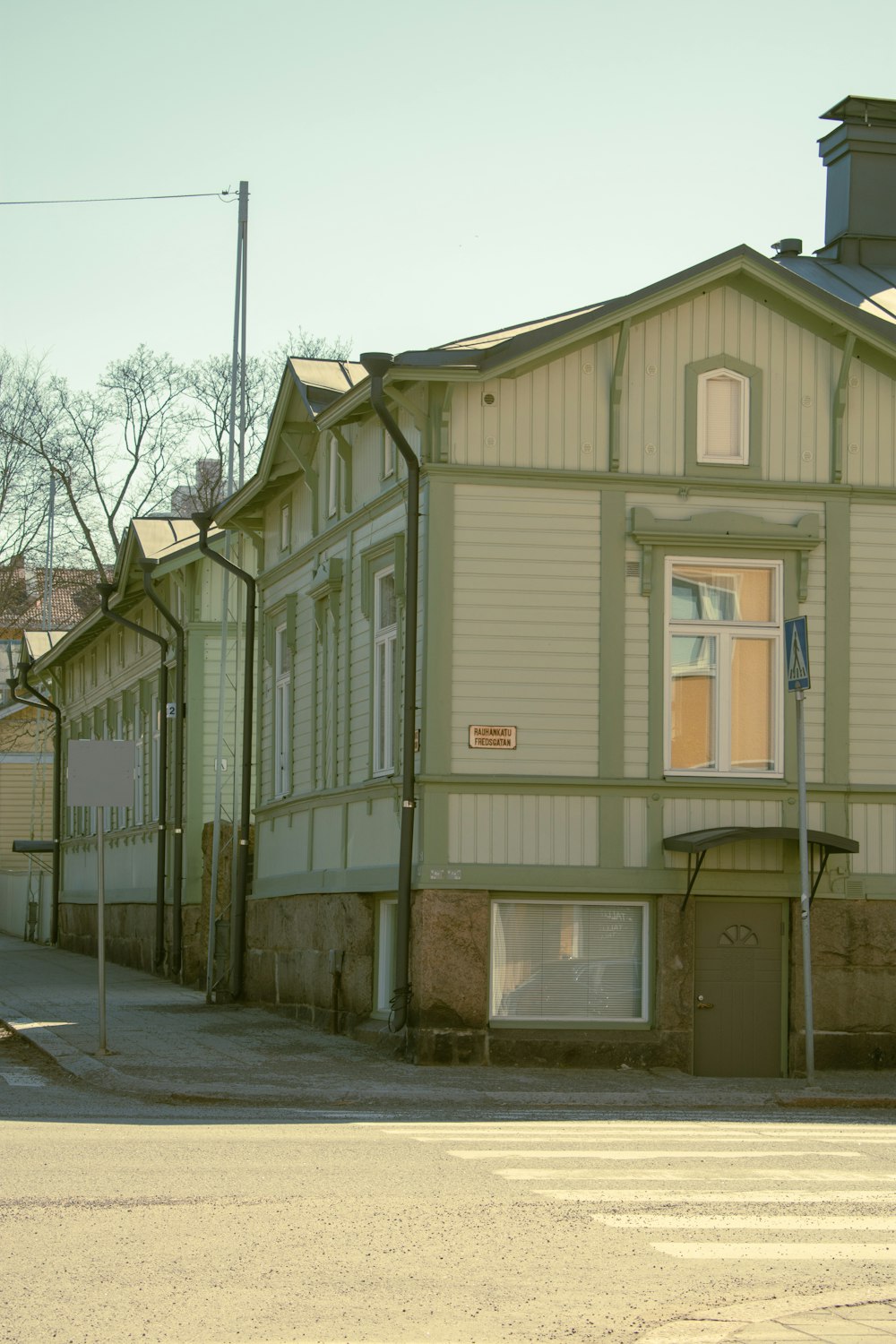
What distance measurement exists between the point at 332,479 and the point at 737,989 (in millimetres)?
7385

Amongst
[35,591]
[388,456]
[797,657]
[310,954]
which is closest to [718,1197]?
[797,657]

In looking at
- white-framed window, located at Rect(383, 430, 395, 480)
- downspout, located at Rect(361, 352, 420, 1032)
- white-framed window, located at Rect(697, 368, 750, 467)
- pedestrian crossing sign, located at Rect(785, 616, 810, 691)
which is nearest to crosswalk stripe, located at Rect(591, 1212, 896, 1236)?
pedestrian crossing sign, located at Rect(785, 616, 810, 691)

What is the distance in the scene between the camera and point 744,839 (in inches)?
667

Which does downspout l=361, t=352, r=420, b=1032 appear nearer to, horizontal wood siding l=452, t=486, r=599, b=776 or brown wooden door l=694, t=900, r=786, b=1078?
horizontal wood siding l=452, t=486, r=599, b=776

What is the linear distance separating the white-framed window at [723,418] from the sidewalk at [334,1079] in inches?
216

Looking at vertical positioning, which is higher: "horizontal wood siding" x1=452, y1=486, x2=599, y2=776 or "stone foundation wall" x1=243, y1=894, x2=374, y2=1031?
"horizontal wood siding" x1=452, y1=486, x2=599, y2=776

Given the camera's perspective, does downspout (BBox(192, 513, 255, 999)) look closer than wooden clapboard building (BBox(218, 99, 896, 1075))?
No

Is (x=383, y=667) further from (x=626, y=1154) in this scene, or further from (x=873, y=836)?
(x=626, y=1154)

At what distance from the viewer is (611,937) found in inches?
686

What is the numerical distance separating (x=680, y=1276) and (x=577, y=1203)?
1.73 m

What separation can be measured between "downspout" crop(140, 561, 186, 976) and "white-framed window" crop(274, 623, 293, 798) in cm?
545

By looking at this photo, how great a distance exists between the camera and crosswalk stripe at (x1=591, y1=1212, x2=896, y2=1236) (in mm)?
8672

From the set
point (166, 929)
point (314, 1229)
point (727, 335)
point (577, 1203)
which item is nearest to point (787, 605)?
point (727, 335)

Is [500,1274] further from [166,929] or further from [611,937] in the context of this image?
[166,929]
